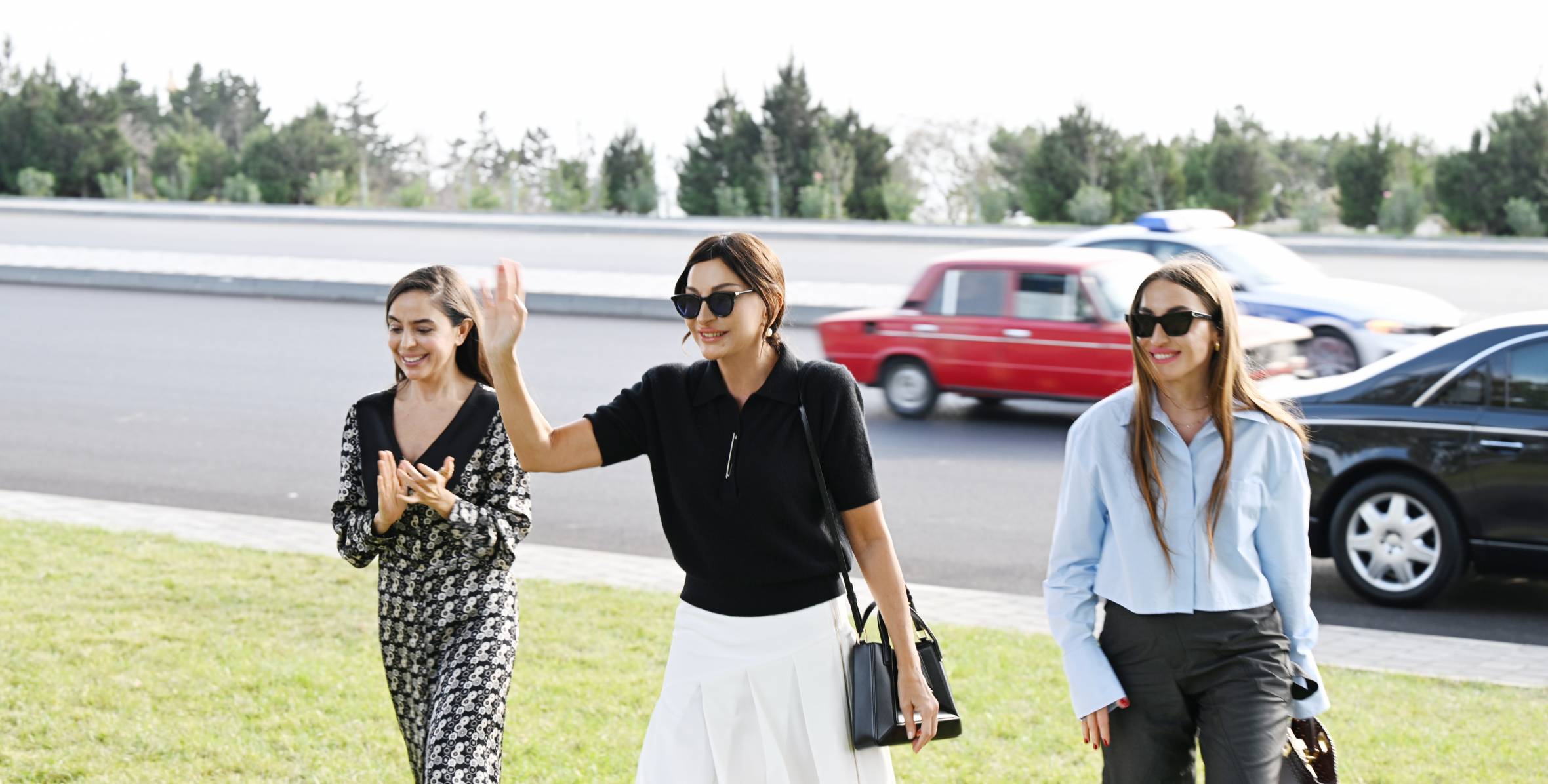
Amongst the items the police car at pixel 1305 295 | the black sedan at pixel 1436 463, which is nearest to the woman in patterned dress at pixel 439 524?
the black sedan at pixel 1436 463

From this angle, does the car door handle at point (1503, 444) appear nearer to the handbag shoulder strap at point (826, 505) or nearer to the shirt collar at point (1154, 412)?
the shirt collar at point (1154, 412)

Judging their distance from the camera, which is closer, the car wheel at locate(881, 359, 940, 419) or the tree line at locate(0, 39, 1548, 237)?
the car wheel at locate(881, 359, 940, 419)

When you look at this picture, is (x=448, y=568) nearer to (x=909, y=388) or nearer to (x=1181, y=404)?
(x=1181, y=404)

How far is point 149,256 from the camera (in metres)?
28.3

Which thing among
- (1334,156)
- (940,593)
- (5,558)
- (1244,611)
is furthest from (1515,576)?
(1334,156)

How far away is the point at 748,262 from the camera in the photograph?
3.44 meters

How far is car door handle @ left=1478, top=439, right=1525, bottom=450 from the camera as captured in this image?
779 cm

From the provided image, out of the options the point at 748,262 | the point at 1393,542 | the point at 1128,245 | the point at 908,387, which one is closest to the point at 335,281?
the point at 908,387

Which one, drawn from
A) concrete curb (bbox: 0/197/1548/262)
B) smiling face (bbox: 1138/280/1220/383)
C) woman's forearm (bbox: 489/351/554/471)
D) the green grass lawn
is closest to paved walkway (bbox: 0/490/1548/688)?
the green grass lawn

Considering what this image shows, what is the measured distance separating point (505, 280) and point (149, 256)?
26938mm

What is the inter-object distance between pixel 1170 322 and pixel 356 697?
12.3 feet

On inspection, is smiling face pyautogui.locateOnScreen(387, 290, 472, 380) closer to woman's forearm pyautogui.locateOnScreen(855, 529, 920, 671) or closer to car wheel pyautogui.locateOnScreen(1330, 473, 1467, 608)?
woman's forearm pyautogui.locateOnScreen(855, 529, 920, 671)

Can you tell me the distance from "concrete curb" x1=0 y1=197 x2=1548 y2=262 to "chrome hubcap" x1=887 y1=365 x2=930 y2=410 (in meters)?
19.8

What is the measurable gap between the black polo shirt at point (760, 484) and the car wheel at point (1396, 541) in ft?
18.0
